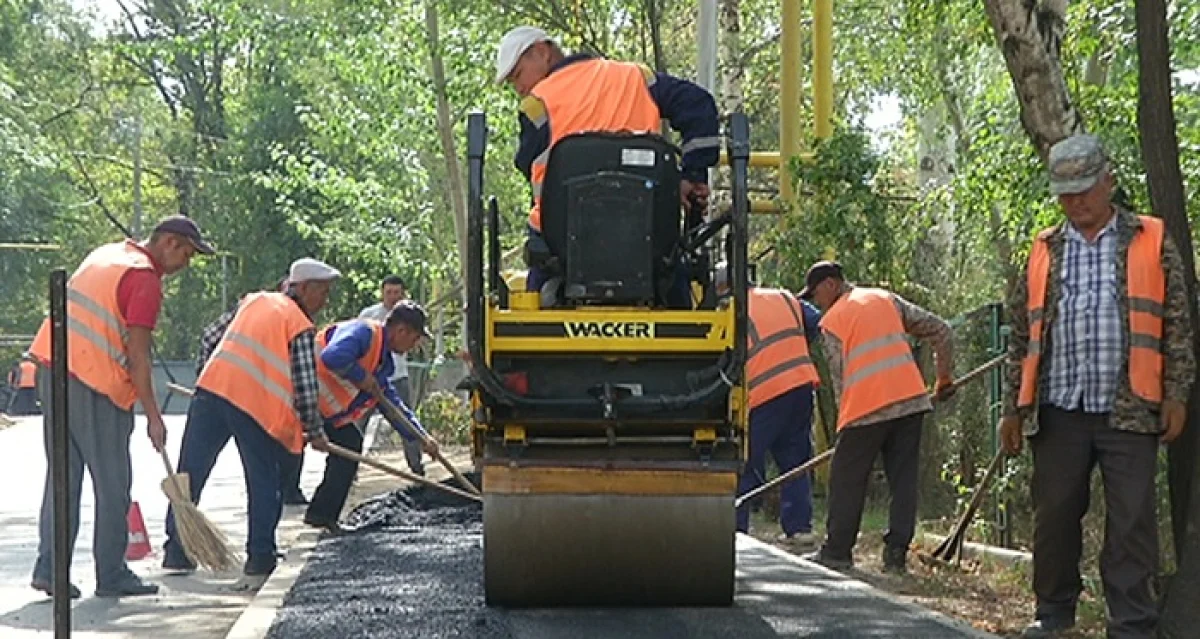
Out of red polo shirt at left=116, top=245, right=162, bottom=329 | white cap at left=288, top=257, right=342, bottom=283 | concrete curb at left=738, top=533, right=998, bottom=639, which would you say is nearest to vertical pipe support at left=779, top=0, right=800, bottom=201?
concrete curb at left=738, top=533, right=998, bottom=639

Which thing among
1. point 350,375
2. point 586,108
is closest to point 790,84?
point 350,375

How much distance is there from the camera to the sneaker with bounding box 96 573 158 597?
883cm

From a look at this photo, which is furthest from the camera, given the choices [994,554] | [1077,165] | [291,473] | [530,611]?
[291,473]

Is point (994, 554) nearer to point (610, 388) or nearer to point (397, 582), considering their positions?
point (397, 582)

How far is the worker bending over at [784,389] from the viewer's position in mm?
11055

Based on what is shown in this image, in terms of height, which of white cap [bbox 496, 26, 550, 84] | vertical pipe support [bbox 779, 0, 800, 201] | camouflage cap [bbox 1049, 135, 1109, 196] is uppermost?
vertical pipe support [bbox 779, 0, 800, 201]

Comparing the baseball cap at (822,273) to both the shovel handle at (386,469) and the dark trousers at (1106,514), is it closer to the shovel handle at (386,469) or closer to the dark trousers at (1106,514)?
the shovel handle at (386,469)

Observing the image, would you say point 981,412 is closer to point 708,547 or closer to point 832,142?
point 832,142

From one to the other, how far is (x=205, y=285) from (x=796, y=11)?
4198 centimetres

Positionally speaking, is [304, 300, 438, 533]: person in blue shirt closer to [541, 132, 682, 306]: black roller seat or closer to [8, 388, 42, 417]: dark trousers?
[541, 132, 682, 306]: black roller seat

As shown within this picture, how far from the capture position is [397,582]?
844cm

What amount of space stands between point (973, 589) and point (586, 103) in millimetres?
3236

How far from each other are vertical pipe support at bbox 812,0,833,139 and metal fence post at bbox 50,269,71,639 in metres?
10.00

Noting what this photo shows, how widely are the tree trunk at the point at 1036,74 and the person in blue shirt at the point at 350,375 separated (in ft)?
14.2
